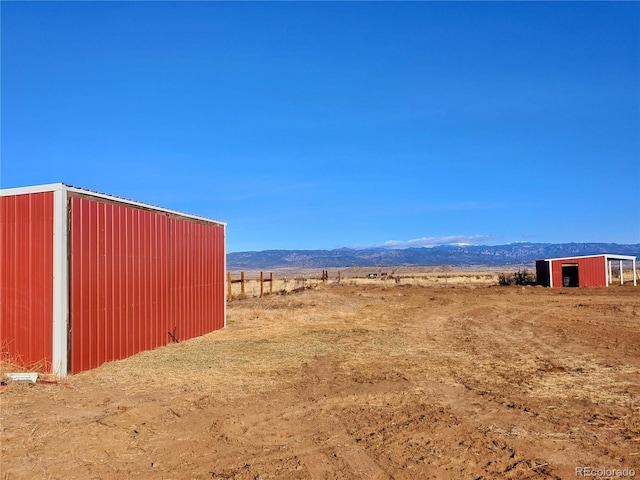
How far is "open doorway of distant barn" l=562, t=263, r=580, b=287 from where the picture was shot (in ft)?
154

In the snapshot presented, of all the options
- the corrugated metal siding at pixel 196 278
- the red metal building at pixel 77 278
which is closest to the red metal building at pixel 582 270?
the corrugated metal siding at pixel 196 278

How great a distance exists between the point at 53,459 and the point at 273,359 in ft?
23.0

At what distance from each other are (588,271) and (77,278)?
145 ft

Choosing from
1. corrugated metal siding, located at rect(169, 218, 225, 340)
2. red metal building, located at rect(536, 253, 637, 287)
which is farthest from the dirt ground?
red metal building, located at rect(536, 253, 637, 287)

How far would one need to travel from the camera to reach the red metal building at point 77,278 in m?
10.8

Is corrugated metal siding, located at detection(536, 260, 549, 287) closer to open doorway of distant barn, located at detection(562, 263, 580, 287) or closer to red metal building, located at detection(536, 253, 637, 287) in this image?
red metal building, located at detection(536, 253, 637, 287)

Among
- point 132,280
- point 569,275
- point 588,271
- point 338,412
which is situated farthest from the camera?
point 569,275

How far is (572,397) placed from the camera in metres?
8.66

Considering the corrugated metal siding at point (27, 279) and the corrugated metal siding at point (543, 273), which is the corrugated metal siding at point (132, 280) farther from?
the corrugated metal siding at point (543, 273)

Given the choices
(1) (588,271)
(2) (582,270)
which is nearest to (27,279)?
(2) (582,270)

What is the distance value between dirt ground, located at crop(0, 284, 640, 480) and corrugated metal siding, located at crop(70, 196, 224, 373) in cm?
68

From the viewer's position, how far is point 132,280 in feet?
43.6

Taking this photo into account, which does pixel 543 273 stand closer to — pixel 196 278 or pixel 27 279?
pixel 196 278

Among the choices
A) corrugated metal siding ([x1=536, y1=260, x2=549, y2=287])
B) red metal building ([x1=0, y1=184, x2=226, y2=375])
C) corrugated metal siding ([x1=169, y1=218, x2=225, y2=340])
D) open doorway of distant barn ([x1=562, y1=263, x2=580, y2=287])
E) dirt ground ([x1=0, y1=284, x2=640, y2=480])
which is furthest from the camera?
open doorway of distant barn ([x1=562, y1=263, x2=580, y2=287])
